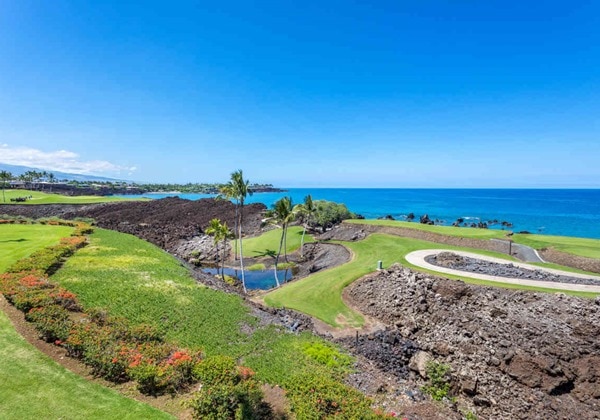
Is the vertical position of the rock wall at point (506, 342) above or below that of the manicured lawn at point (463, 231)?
below

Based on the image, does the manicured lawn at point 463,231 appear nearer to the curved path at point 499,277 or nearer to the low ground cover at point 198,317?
the curved path at point 499,277

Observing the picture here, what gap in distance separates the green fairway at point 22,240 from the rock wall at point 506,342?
1005 inches

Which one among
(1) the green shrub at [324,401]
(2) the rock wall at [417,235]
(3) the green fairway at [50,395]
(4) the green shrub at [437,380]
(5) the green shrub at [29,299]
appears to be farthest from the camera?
(2) the rock wall at [417,235]

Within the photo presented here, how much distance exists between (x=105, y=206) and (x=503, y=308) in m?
84.2

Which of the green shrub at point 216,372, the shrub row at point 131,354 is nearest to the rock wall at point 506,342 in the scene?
the green shrub at point 216,372

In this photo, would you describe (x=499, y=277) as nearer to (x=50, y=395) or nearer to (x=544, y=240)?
(x=544, y=240)

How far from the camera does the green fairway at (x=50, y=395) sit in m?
8.12

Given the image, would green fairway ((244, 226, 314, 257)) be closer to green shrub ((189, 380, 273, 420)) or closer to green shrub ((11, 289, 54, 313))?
green shrub ((11, 289, 54, 313))

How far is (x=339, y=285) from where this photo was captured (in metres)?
25.4

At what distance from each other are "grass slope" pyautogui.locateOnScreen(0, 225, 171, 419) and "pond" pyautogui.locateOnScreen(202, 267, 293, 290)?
22.2 metres

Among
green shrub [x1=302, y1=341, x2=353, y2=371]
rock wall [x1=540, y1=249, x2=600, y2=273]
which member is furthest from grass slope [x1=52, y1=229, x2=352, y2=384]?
rock wall [x1=540, y1=249, x2=600, y2=273]

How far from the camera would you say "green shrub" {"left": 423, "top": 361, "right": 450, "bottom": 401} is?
578 inches

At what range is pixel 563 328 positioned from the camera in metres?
16.8

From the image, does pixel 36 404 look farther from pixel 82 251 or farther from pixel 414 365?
pixel 82 251
